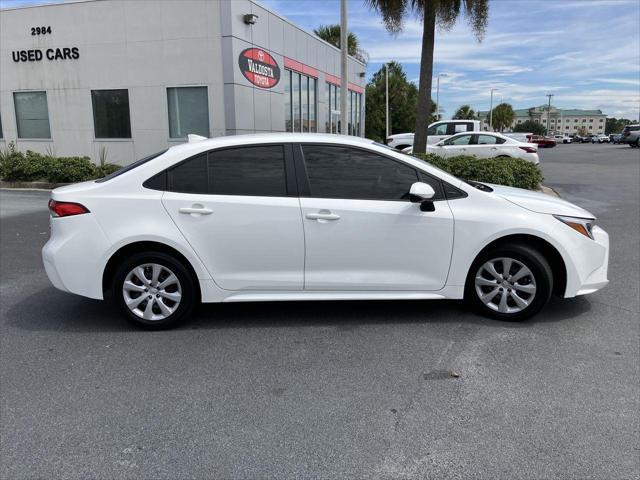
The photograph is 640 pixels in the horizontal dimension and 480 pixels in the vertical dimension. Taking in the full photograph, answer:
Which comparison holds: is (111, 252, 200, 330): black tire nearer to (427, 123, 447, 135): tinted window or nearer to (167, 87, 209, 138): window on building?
(167, 87, 209, 138): window on building

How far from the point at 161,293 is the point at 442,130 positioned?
20014 millimetres

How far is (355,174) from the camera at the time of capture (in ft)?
14.4

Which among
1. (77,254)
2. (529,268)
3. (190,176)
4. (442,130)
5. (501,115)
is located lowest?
(529,268)

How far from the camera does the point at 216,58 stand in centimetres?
1488

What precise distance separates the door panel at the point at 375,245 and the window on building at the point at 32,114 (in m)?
16.0

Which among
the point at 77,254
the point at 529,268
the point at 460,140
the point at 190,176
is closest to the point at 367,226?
the point at 529,268

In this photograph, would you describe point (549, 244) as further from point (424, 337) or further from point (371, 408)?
point (371, 408)

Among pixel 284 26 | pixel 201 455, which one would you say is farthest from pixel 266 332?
pixel 284 26

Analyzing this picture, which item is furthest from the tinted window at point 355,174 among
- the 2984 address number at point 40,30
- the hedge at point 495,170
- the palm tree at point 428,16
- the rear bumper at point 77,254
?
the 2984 address number at point 40,30

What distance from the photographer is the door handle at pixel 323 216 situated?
13.9 ft

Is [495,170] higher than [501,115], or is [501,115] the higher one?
[501,115]

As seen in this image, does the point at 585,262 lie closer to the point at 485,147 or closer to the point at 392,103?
the point at 485,147

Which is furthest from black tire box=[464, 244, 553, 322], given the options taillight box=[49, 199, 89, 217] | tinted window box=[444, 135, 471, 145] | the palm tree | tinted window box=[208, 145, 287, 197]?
tinted window box=[444, 135, 471, 145]

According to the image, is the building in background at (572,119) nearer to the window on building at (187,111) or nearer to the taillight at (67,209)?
the window on building at (187,111)
